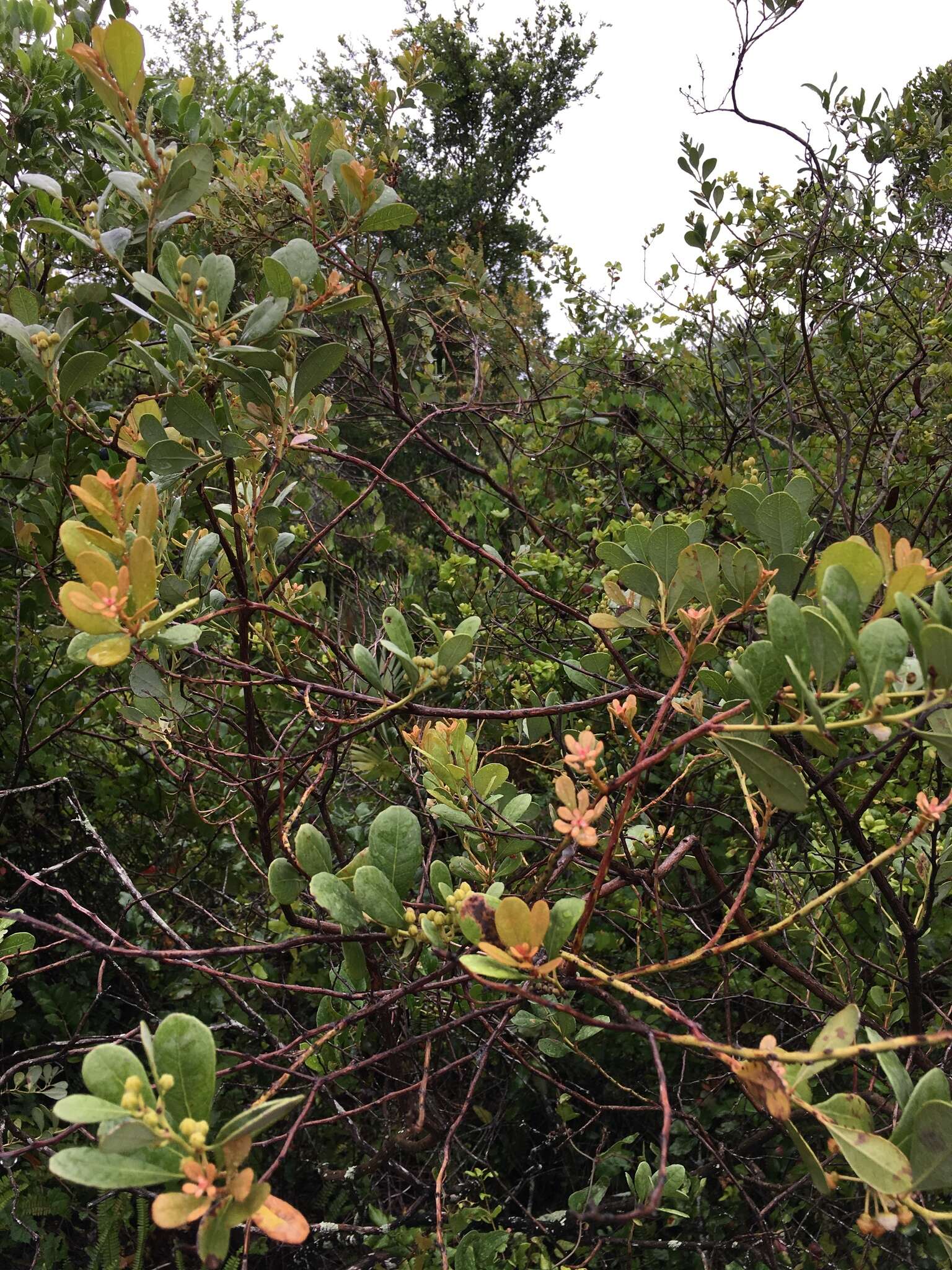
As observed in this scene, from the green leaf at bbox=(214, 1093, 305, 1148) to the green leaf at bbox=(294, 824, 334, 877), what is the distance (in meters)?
0.33

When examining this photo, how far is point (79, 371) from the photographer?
1.05m

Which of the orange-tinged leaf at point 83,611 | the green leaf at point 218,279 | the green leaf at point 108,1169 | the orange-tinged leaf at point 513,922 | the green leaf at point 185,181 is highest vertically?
the green leaf at point 185,181

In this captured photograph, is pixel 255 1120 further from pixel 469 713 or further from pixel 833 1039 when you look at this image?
pixel 469 713

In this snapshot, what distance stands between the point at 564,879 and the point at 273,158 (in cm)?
238

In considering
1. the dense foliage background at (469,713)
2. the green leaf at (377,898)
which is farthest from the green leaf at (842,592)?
the green leaf at (377,898)

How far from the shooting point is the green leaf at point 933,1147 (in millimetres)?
537

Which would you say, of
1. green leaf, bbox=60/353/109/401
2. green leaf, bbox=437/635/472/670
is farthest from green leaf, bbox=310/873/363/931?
green leaf, bbox=60/353/109/401

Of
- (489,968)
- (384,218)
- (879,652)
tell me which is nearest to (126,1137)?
(489,968)

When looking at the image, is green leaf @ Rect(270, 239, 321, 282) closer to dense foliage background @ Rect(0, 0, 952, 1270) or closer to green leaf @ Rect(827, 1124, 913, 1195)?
dense foliage background @ Rect(0, 0, 952, 1270)

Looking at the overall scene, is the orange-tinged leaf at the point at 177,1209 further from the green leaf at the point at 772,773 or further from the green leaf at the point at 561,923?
the green leaf at the point at 772,773

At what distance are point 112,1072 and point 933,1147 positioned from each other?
525 mm

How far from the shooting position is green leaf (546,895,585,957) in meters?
0.62

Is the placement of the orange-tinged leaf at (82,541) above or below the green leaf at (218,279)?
below

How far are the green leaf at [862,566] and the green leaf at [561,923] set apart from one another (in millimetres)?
307
